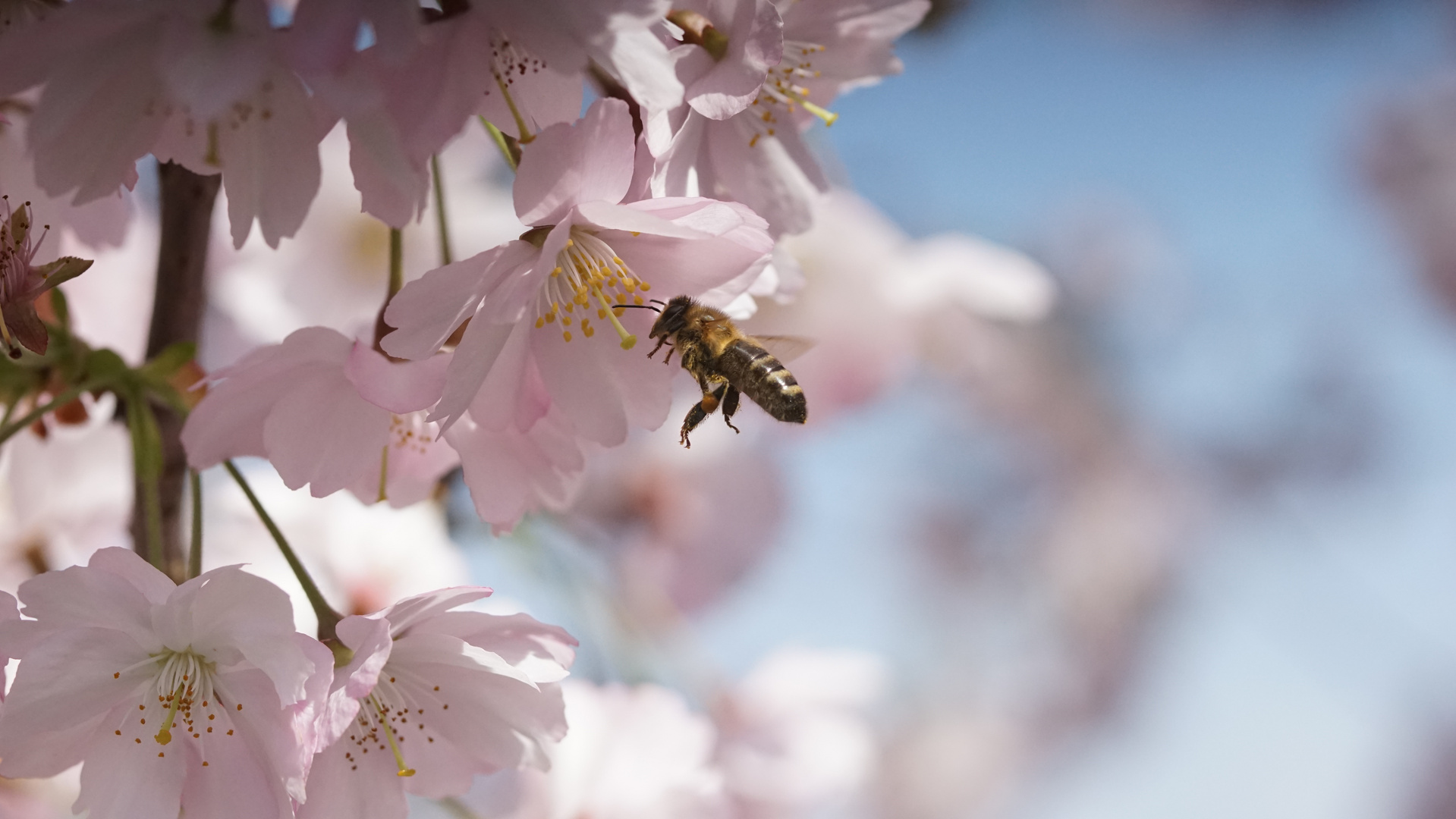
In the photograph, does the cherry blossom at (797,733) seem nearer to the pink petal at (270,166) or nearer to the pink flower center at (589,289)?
the pink flower center at (589,289)

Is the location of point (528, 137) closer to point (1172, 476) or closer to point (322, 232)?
point (322, 232)

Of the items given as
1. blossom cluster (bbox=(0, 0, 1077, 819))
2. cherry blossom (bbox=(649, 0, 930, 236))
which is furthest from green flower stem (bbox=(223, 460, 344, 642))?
cherry blossom (bbox=(649, 0, 930, 236))

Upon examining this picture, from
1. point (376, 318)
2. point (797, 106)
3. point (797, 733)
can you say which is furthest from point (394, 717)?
point (797, 733)

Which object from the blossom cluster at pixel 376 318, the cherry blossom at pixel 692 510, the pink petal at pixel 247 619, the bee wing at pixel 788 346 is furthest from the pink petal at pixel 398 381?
the cherry blossom at pixel 692 510

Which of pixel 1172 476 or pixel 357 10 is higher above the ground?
pixel 357 10

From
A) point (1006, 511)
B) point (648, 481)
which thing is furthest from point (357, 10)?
point (1006, 511)

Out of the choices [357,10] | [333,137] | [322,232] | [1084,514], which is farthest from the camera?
[1084,514]
